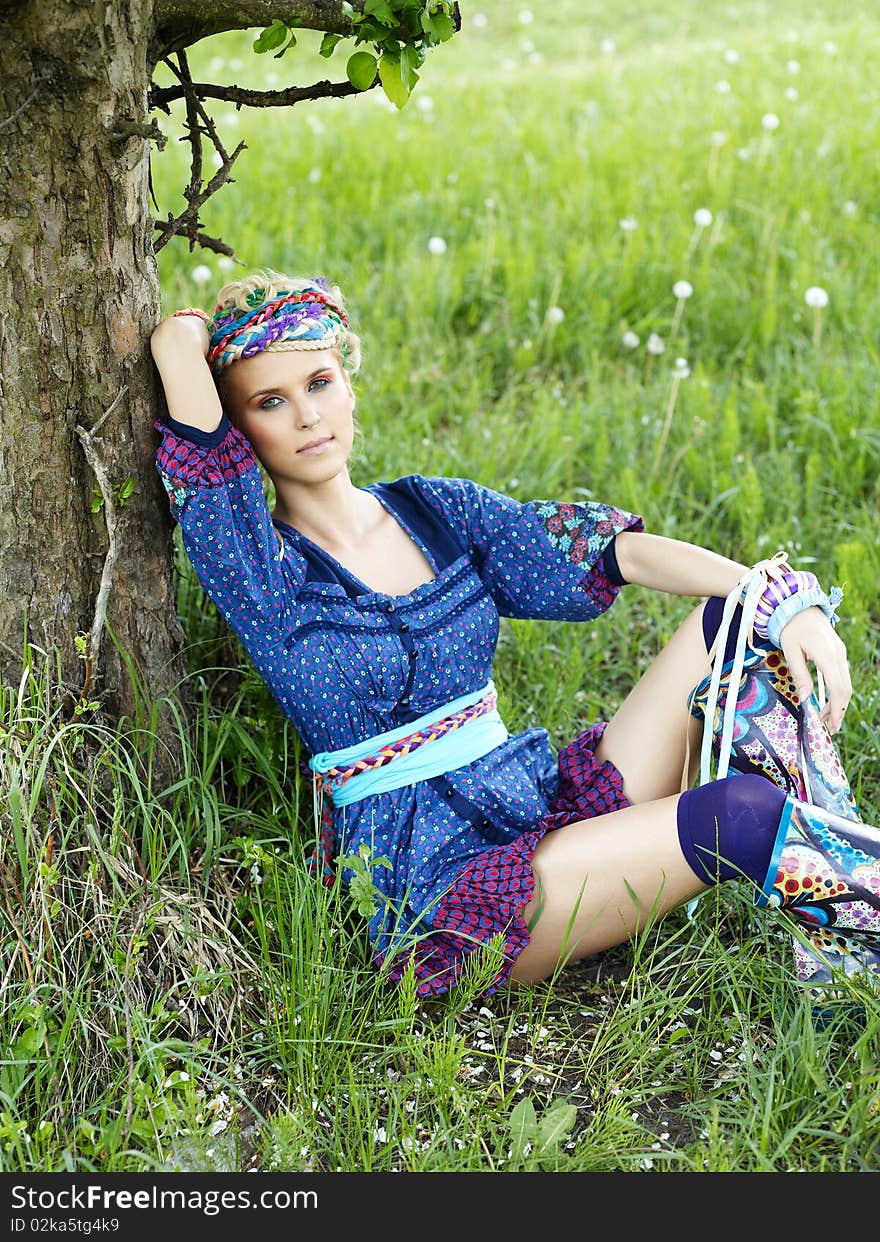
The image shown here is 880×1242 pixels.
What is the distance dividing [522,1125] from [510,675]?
1.36m

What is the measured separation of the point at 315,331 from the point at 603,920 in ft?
4.00

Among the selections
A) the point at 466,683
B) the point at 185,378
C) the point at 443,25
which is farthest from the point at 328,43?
the point at 466,683

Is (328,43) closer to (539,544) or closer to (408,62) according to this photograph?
(408,62)

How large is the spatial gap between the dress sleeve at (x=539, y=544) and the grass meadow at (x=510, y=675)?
528mm

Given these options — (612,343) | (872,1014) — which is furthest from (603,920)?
(612,343)

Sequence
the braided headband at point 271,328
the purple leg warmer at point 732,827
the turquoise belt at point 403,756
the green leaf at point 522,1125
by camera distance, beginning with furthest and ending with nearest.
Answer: the turquoise belt at point 403,756
the braided headband at point 271,328
the purple leg warmer at point 732,827
the green leaf at point 522,1125

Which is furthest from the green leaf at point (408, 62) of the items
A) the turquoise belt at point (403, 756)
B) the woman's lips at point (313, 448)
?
the turquoise belt at point (403, 756)

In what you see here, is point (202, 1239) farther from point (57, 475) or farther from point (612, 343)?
point (612, 343)

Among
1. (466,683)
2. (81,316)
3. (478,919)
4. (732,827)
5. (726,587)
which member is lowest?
(478,919)

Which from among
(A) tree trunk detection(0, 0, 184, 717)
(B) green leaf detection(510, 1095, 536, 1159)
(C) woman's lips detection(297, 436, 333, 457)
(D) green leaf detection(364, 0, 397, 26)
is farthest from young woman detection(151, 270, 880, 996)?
(D) green leaf detection(364, 0, 397, 26)

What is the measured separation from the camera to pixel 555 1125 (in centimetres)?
200

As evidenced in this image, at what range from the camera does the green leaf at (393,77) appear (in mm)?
2125

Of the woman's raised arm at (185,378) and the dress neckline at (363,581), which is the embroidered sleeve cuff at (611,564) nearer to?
the dress neckline at (363,581)

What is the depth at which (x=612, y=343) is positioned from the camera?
450cm
